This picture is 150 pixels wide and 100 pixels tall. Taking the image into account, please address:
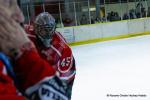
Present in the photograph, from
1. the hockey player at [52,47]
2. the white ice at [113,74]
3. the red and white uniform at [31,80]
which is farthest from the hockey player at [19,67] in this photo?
the white ice at [113,74]

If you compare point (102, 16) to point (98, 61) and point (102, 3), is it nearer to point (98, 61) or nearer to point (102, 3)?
point (102, 3)

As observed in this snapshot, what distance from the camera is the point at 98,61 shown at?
8328 mm

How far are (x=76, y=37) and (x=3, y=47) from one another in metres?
11.5

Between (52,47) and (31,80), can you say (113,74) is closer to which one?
(52,47)

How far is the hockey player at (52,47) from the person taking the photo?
2.61 meters

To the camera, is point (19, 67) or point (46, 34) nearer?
point (19, 67)

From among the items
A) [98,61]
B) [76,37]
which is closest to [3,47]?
[98,61]

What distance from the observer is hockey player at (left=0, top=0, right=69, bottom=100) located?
647mm

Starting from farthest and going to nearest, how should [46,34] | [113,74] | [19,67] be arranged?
[113,74], [46,34], [19,67]

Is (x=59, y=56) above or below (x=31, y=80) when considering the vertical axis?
below

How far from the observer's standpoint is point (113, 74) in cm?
648

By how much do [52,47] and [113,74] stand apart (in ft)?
12.8

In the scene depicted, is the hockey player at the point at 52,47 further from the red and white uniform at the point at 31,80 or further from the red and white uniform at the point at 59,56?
the red and white uniform at the point at 31,80

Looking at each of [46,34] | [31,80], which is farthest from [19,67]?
[46,34]
